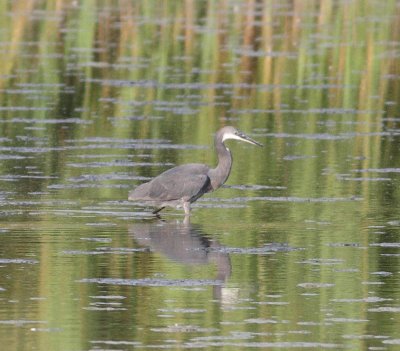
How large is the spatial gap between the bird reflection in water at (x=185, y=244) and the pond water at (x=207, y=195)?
25 millimetres

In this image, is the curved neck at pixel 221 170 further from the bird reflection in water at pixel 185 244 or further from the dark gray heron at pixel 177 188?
the bird reflection in water at pixel 185 244

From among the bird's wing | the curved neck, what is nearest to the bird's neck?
the curved neck

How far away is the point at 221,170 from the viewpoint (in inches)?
611

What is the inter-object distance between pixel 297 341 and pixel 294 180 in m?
7.48

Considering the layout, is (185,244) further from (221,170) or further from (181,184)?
(221,170)

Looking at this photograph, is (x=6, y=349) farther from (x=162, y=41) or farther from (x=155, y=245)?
(x=162, y=41)

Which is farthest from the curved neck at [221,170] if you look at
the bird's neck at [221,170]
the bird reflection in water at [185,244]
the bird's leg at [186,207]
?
the bird reflection in water at [185,244]

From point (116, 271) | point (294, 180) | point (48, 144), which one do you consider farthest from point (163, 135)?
point (116, 271)

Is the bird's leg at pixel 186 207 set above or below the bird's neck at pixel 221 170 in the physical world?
below

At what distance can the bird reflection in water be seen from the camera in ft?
38.6

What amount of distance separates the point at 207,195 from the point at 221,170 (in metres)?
0.96

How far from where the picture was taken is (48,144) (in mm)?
19438

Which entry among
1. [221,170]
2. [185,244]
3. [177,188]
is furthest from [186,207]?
[185,244]

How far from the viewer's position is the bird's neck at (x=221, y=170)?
50.6 ft
